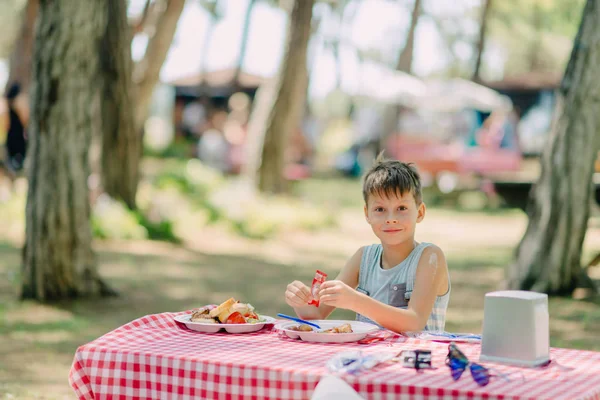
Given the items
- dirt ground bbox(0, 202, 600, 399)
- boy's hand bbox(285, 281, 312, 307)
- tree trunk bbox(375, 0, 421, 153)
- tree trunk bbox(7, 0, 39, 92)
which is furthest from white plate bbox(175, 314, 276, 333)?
tree trunk bbox(375, 0, 421, 153)

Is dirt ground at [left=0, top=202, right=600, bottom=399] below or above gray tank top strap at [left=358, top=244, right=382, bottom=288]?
below

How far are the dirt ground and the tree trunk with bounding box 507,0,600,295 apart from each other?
0.34 meters

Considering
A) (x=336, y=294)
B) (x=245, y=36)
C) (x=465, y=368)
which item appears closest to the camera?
(x=465, y=368)

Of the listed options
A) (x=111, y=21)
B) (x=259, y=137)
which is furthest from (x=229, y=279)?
(x=259, y=137)

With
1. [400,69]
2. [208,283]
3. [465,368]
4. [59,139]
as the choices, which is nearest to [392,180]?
[465,368]

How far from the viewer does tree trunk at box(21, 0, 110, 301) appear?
25.7 ft

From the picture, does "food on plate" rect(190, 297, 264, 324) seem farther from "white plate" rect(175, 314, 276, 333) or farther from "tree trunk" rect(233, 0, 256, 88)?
"tree trunk" rect(233, 0, 256, 88)

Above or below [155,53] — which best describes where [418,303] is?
below

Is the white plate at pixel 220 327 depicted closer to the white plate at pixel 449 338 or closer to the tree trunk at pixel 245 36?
the white plate at pixel 449 338

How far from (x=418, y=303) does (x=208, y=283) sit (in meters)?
6.61

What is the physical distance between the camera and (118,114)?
1228 cm

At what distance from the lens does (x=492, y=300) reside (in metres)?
2.91

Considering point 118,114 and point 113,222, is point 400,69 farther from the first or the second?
point 113,222

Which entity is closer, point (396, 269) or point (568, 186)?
point (396, 269)
